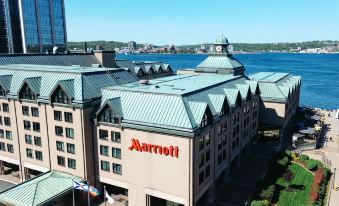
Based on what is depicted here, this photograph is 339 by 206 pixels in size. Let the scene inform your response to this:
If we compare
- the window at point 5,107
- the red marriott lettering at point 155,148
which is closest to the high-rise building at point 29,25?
the window at point 5,107

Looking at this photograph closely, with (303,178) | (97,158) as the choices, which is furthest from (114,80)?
(303,178)

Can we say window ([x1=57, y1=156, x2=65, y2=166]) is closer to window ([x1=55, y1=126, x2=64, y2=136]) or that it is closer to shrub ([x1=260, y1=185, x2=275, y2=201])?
window ([x1=55, y1=126, x2=64, y2=136])

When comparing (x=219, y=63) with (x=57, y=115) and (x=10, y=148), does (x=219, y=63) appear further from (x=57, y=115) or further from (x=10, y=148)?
(x=10, y=148)

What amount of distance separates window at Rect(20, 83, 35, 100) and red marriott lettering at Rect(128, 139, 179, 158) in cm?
2191

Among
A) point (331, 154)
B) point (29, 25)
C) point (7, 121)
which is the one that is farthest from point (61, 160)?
point (29, 25)

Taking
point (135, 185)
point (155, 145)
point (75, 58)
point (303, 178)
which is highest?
point (75, 58)

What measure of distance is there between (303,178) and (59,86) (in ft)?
165

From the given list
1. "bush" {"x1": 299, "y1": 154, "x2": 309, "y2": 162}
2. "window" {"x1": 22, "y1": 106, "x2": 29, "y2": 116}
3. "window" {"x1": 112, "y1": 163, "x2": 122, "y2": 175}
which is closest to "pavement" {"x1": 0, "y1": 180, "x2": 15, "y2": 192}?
"window" {"x1": 22, "y1": 106, "x2": 29, "y2": 116}

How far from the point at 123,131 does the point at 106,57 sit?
2078 inches

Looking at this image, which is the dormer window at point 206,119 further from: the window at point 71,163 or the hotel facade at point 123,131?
the window at point 71,163

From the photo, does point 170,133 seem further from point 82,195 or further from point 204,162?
point 82,195

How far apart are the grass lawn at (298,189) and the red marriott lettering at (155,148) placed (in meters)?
22.5

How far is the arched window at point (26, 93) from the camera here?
57453 mm

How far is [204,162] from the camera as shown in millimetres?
49875
